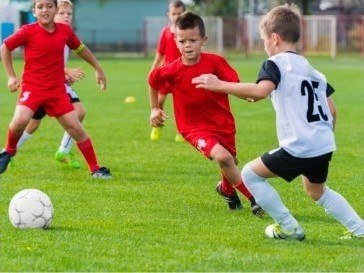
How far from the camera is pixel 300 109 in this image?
23.2 feet

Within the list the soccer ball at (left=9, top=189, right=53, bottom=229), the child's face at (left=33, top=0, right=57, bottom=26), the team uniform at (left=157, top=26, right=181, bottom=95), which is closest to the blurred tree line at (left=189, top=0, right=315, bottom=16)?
the team uniform at (left=157, top=26, right=181, bottom=95)

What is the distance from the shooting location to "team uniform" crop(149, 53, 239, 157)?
8727 millimetres

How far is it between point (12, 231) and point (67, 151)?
13.2 ft

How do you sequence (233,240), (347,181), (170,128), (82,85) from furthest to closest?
1. (82,85)
2. (170,128)
3. (347,181)
4. (233,240)

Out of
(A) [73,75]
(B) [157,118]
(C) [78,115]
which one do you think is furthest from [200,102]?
(C) [78,115]

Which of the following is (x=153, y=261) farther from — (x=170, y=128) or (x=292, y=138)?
(x=170, y=128)

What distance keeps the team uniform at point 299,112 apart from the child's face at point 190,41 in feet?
5.00

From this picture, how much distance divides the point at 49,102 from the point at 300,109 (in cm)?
398

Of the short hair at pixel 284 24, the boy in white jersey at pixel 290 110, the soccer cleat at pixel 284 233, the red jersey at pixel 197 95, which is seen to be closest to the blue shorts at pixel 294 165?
the boy in white jersey at pixel 290 110

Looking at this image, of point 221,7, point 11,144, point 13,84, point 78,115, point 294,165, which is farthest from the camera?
point 221,7

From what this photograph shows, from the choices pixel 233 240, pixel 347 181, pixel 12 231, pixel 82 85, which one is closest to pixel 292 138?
pixel 233 240

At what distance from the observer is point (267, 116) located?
18891 mm

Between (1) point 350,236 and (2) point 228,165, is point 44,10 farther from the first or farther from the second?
(1) point 350,236

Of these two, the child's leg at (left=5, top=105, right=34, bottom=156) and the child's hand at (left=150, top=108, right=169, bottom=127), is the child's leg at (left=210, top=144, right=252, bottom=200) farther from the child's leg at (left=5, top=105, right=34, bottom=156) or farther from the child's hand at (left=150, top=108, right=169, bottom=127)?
the child's leg at (left=5, top=105, right=34, bottom=156)
